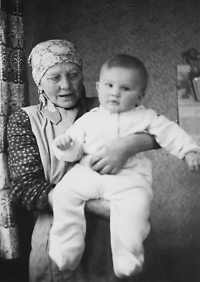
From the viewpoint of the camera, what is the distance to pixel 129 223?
126 cm

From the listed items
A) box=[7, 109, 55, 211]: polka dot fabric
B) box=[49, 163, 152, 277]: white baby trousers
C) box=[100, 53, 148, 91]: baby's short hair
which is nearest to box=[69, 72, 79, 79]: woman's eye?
box=[100, 53, 148, 91]: baby's short hair

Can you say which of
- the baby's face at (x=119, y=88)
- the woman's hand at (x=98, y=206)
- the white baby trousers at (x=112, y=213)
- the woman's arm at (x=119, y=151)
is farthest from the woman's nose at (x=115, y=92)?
the woman's hand at (x=98, y=206)

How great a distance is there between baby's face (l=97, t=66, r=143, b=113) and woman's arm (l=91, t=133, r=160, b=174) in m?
0.11

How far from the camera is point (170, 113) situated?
1.55 m

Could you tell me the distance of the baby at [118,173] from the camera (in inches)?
50.2

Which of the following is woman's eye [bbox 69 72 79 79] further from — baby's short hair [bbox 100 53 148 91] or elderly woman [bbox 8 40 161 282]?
baby's short hair [bbox 100 53 148 91]

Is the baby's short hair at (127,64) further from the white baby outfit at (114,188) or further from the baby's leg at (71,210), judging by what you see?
the baby's leg at (71,210)

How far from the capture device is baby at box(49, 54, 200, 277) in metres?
1.28

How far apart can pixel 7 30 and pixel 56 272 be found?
3.02 ft

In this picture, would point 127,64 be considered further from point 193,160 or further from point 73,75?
point 193,160

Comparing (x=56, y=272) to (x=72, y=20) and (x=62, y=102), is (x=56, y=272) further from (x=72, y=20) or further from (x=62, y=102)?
(x=72, y=20)

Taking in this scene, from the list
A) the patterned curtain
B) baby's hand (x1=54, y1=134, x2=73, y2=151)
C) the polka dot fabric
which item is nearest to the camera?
baby's hand (x1=54, y1=134, x2=73, y2=151)

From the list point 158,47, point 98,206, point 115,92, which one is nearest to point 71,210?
point 98,206

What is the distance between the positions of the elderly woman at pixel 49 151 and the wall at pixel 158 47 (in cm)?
9
